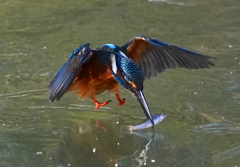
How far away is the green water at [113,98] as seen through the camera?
13.3 feet

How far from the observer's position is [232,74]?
5.65m

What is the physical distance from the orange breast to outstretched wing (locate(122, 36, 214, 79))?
0.42 metres

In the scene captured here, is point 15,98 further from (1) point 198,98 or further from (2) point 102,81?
(1) point 198,98

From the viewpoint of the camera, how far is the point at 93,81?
4.75 meters

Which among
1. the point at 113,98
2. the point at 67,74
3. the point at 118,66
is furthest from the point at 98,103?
the point at 67,74

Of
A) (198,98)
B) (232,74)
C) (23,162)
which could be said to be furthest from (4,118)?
(232,74)

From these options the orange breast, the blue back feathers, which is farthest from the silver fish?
the orange breast

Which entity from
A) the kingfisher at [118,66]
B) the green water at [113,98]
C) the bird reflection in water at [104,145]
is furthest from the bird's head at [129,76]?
the green water at [113,98]

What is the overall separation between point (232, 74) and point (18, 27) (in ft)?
10.2

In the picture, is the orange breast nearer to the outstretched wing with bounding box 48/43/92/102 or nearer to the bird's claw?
the bird's claw

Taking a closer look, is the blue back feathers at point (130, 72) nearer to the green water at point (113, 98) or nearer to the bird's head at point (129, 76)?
the bird's head at point (129, 76)

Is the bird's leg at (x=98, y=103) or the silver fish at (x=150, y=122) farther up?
the silver fish at (x=150, y=122)

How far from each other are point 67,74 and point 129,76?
0.52 m

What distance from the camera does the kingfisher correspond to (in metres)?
4.20
